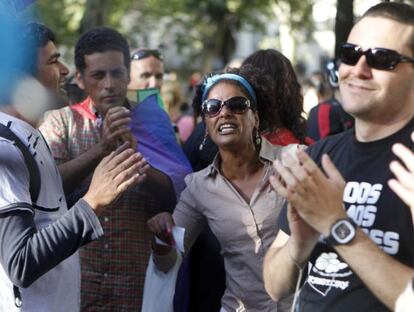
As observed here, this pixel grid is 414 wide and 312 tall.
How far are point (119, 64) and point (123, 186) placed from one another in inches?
57.7

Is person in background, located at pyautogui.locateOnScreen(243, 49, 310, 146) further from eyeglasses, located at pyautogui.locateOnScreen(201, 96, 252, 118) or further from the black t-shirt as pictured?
the black t-shirt

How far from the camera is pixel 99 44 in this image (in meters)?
4.48

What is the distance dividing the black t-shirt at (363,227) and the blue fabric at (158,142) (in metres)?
1.59

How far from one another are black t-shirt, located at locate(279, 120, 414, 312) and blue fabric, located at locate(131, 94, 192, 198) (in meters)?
1.59

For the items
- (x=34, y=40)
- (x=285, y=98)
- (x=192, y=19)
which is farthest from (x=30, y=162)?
(x=192, y=19)

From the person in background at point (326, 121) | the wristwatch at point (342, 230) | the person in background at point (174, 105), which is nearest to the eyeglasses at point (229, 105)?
the wristwatch at point (342, 230)

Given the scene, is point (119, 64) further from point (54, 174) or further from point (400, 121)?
point (400, 121)

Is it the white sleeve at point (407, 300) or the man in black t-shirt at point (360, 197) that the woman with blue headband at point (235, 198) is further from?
the white sleeve at point (407, 300)

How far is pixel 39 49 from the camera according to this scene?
3371 millimetres

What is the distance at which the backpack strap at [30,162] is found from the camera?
3047mm

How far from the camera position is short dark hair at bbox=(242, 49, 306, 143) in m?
4.44

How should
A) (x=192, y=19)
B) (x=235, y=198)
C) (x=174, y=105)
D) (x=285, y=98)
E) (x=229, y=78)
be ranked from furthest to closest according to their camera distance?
(x=192, y=19) → (x=174, y=105) → (x=285, y=98) → (x=229, y=78) → (x=235, y=198)

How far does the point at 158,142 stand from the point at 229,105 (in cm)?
68

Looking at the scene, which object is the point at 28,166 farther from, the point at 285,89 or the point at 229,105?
the point at 285,89
